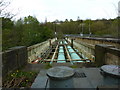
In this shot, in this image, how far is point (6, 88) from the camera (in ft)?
8.82

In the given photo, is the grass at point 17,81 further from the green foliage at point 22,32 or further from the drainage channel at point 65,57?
the drainage channel at point 65,57

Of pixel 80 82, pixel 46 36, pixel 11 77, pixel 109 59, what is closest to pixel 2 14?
pixel 11 77

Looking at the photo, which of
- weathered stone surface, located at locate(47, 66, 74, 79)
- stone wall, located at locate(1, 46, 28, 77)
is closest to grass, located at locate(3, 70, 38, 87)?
stone wall, located at locate(1, 46, 28, 77)

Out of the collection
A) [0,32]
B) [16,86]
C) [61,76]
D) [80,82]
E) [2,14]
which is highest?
[2,14]

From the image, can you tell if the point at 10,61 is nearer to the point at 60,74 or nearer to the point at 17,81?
the point at 17,81

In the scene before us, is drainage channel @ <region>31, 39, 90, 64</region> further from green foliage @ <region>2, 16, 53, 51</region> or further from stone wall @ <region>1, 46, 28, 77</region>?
stone wall @ <region>1, 46, 28, 77</region>

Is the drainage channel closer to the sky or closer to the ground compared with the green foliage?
closer to the ground

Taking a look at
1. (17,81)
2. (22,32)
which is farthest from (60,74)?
(22,32)

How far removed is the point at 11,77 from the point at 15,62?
2.33 feet

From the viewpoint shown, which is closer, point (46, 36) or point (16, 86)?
point (16, 86)

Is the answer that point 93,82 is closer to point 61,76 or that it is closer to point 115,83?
point 115,83

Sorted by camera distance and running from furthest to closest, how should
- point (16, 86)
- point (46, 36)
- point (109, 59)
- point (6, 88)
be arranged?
point (46, 36) → point (109, 59) → point (16, 86) → point (6, 88)

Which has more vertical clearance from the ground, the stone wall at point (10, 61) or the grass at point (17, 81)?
the stone wall at point (10, 61)

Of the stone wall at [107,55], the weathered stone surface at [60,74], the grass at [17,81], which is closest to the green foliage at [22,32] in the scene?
the grass at [17,81]
